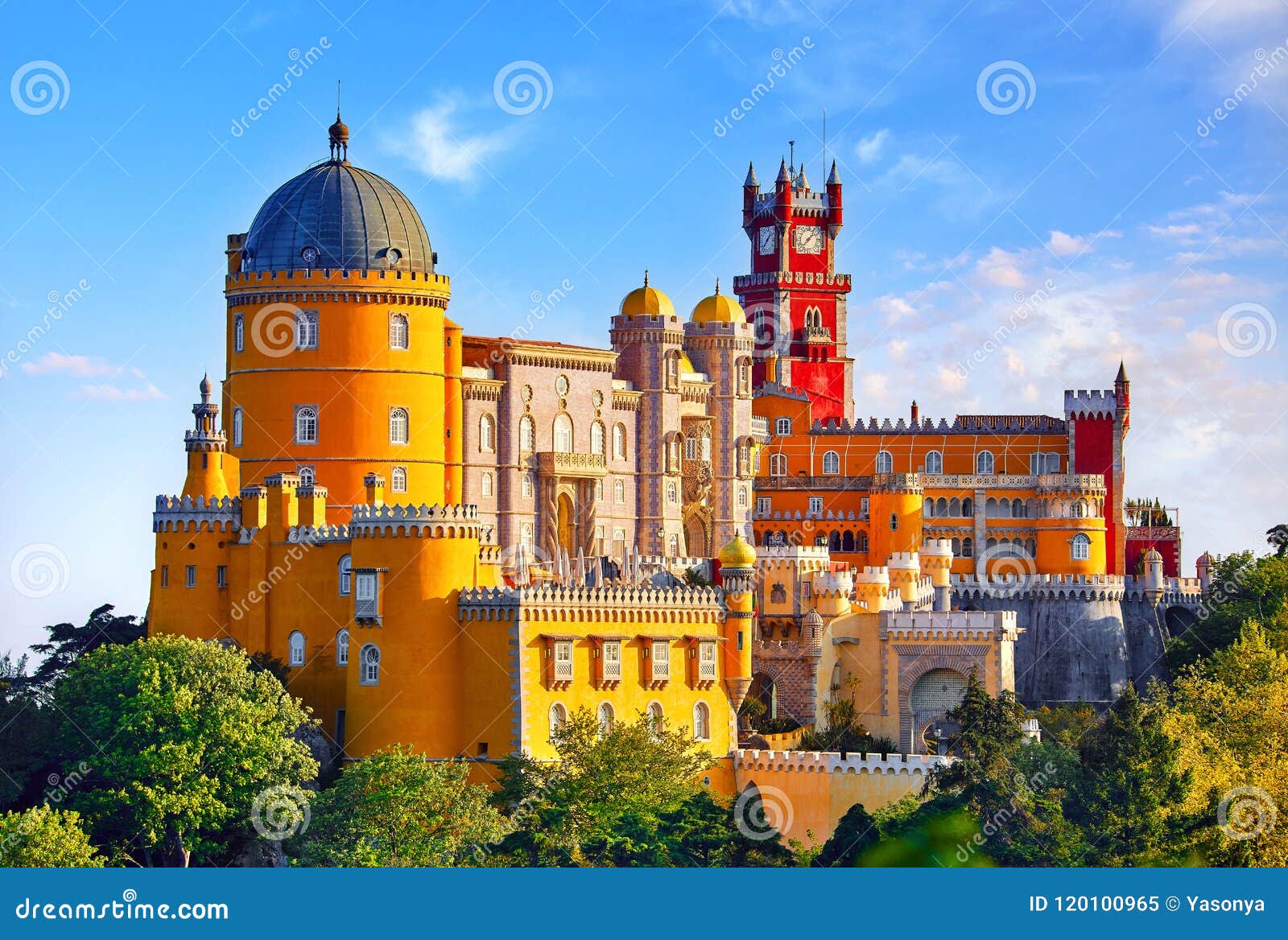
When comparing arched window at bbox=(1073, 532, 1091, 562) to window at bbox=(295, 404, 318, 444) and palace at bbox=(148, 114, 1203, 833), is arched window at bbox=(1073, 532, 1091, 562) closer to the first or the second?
palace at bbox=(148, 114, 1203, 833)

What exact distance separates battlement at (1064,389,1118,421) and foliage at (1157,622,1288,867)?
3281 centimetres

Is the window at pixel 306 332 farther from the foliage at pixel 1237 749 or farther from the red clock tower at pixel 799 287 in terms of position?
the red clock tower at pixel 799 287

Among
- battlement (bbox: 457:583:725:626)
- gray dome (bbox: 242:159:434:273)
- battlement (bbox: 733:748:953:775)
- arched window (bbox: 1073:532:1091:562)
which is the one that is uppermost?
gray dome (bbox: 242:159:434:273)

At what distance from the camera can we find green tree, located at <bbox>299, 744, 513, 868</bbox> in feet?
259

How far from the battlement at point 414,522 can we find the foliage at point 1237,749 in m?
23.5

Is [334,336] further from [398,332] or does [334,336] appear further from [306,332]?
[398,332]

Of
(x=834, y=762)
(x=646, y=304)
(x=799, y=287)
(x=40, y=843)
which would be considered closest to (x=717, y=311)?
(x=646, y=304)

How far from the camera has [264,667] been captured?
307ft

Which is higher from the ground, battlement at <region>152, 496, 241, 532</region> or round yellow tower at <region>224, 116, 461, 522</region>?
round yellow tower at <region>224, 116, 461, 522</region>

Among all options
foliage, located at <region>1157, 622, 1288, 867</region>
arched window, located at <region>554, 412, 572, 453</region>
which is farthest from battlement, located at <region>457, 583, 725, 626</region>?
arched window, located at <region>554, 412, 572, 453</region>

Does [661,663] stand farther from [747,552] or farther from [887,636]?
[887,636]

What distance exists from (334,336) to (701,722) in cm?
2064

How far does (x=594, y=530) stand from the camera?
122 metres

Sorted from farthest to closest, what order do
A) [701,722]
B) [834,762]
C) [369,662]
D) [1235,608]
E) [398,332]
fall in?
[1235,608], [398,332], [701,722], [834,762], [369,662]
